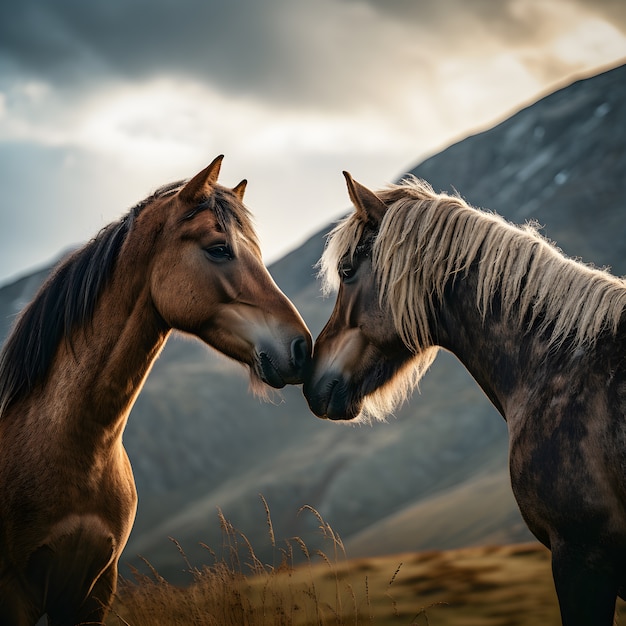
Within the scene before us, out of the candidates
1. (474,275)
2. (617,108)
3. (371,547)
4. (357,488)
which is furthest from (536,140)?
(474,275)

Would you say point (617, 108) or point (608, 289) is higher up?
point (617, 108)

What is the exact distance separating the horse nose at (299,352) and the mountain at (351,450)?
62.3m

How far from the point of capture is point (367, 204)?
14.8 feet

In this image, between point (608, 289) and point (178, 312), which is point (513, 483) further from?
point (178, 312)

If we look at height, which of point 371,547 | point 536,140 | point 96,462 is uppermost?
point 536,140

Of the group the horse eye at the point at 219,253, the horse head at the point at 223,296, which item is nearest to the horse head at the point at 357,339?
the horse head at the point at 223,296

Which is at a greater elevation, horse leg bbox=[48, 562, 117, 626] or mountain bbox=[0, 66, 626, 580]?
horse leg bbox=[48, 562, 117, 626]

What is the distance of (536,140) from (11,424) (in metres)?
151

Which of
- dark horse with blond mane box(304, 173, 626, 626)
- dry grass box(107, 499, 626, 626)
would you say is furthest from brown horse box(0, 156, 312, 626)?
dry grass box(107, 499, 626, 626)

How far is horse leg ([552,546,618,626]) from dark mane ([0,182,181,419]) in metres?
3.04

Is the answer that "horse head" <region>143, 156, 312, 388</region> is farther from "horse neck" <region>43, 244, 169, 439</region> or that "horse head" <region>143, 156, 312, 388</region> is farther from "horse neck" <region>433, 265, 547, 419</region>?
"horse neck" <region>433, 265, 547, 419</region>

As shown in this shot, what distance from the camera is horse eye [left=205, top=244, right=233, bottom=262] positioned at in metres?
4.26

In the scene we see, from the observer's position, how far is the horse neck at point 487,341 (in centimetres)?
384

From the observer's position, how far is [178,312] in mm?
4215
